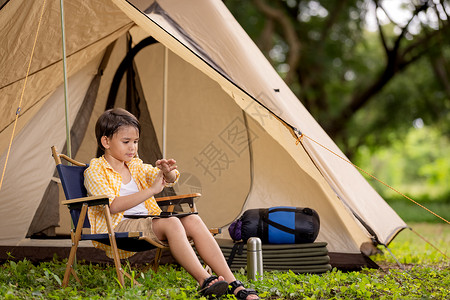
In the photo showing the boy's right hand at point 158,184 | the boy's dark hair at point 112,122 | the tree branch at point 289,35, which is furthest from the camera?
the tree branch at point 289,35

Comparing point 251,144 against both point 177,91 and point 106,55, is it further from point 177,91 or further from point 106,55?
→ point 106,55

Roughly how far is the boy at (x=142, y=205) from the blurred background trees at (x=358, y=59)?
223 inches

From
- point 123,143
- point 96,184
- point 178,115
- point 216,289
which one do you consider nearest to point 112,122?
point 123,143

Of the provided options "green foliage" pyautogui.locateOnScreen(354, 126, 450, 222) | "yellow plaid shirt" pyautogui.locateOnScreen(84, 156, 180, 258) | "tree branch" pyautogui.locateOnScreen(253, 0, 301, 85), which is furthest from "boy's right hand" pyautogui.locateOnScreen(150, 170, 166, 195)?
"green foliage" pyautogui.locateOnScreen(354, 126, 450, 222)

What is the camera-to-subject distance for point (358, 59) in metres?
10.6

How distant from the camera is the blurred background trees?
8.64 metres

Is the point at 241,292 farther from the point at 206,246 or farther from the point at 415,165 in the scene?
the point at 415,165

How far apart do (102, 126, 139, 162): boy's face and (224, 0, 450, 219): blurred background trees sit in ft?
18.7

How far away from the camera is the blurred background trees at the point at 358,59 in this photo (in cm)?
864

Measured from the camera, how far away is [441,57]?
9078mm

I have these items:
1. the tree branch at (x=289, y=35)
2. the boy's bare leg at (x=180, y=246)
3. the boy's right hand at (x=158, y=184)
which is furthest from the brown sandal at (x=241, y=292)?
the tree branch at (x=289, y=35)

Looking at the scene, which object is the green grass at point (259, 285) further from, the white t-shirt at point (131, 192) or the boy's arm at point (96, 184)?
the boy's arm at point (96, 184)

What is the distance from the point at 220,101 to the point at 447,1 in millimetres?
5173

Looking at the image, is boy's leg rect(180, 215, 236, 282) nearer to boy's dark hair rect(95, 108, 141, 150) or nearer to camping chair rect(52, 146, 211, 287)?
camping chair rect(52, 146, 211, 287)
